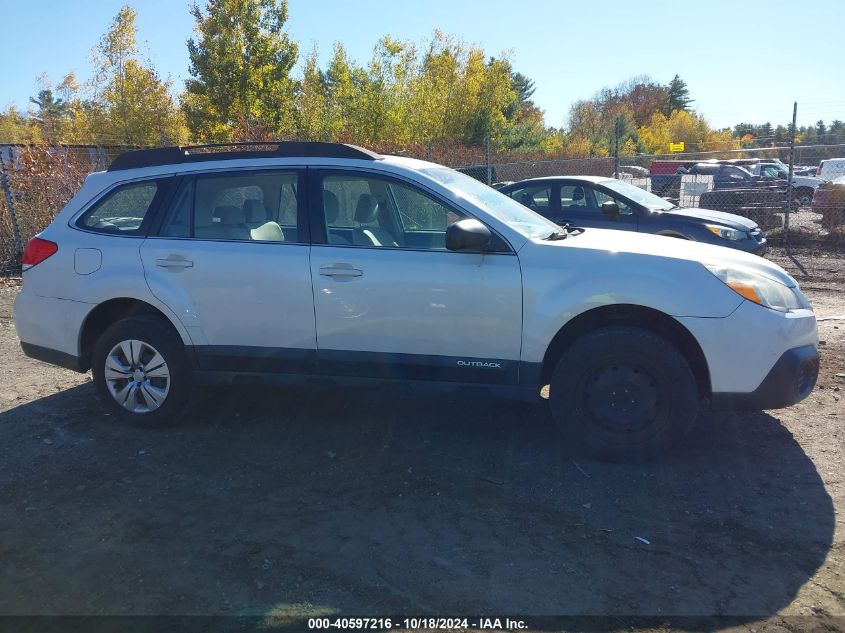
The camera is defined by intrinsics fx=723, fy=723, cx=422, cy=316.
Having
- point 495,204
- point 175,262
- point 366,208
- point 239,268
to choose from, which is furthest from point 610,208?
point 175,262

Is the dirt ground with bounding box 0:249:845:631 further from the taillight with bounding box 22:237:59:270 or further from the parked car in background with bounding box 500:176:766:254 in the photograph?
the parked car in background with bounding box 500:176:766:254

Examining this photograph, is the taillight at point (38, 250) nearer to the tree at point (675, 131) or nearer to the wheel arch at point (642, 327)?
the wheel arch at point (642, 327)

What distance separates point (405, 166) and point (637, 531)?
2.63 meters

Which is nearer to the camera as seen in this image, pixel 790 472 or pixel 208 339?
pixel 790 472

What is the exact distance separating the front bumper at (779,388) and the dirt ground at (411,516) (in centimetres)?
42

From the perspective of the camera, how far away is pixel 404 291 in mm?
4457

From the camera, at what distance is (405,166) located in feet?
15.6

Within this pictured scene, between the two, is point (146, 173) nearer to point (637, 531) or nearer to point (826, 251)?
point (637, 531)

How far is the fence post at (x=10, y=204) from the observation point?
11578 mm

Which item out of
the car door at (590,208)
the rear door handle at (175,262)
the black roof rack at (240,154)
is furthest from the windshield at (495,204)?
the car door at (590,208)

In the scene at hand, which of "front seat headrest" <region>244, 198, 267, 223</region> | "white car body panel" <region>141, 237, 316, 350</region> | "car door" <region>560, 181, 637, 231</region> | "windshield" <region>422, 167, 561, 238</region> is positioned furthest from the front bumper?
"car door" <region>560, 181, 637, 231</region>

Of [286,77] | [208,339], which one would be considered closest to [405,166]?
[208,339]

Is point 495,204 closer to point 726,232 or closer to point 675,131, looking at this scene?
point 726,232

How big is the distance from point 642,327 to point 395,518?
1.85 metres
